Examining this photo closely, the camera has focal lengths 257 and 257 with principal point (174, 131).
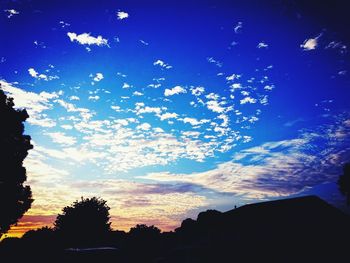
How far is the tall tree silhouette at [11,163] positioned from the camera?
19609 mm

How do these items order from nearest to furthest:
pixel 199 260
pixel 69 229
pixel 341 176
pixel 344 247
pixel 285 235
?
1. pixel 344 247
2. pixel 285 235
3. pixel 199 260
4. pixel 341 176
5. pixel 69 229

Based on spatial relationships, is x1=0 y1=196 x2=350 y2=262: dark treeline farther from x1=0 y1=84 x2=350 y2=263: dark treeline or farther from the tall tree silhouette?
the tall tree silhouette

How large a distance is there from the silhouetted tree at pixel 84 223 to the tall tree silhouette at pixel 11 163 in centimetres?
3237

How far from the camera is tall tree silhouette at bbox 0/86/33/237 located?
19.6 metres

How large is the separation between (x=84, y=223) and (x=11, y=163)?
37662 millimetres

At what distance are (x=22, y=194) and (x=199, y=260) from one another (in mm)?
17544

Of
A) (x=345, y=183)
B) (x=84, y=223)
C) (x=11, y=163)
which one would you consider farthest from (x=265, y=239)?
(x=84, y=223)

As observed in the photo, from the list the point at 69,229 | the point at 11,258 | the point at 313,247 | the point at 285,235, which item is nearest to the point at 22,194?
the point at 11,258

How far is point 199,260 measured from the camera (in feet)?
84.1

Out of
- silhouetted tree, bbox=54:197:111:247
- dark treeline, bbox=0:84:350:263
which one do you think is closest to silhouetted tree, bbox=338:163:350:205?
dark treeline, bbox=0:84:350:263

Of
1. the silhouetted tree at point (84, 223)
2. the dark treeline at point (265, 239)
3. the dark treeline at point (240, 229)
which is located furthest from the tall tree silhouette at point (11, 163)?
the silhouetted tree at point (84, 223)

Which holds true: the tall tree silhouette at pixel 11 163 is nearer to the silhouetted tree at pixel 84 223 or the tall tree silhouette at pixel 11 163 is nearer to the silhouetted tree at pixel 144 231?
the silhouetted tree at pixel 84 223

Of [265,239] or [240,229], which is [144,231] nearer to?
[240,229]

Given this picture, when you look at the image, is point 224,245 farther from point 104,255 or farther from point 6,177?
point 6,177
